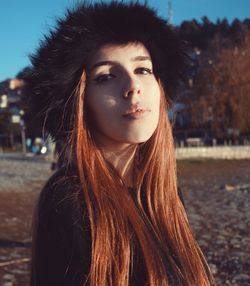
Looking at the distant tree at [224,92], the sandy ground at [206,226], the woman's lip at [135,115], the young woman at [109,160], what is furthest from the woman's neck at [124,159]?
the distant tree at [224,92]

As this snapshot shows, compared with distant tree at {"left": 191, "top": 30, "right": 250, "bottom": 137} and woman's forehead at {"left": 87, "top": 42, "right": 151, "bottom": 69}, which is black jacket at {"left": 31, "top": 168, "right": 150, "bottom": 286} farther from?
distant tree at {"left": 191, "top": 30, "right": 250, "bottom": 137}

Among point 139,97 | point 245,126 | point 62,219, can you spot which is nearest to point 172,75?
point 139,97

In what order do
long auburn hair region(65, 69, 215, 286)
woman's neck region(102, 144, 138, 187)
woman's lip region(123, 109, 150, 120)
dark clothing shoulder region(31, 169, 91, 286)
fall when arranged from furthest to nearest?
woman's neck region(102, 144, 138, 187), woman's lip region(123, 109, 150, 120), long auburn hair region(65, 69, 215, 286), dark clothing shoulder region(31, 169, 91, 286)

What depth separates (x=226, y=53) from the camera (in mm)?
32625

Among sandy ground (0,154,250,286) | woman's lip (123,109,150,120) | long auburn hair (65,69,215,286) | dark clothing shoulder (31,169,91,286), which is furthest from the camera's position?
sandy ground (0,154,250,286)

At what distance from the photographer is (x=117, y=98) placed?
5.86ft

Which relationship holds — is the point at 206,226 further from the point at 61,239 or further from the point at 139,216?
the point at 61,239

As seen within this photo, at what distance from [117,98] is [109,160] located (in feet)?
0.97

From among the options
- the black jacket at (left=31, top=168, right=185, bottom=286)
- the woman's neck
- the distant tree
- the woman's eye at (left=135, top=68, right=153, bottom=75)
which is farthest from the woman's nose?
the distant tree

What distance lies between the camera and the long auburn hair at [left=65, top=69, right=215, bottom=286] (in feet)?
5.28

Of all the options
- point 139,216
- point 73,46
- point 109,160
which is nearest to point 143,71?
point 73,46

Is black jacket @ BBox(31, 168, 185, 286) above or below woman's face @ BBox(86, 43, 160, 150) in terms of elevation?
below

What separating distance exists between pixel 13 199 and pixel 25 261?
5750 millimetres

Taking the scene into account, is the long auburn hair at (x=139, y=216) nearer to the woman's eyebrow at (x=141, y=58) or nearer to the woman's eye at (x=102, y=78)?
the woman's eye at (x=102, y=78)
